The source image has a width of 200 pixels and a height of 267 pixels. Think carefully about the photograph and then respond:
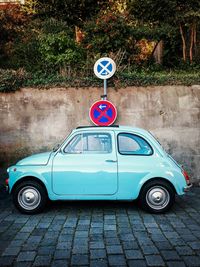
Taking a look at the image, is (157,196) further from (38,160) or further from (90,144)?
(38,160)

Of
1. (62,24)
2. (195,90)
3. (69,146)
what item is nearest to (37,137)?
(69,146)

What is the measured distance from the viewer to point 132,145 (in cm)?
731

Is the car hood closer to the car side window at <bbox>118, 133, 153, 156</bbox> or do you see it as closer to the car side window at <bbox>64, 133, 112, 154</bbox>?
the car side window at <bbox>64, 133, 112, 154</bbox>

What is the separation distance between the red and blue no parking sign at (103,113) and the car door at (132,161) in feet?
7.52

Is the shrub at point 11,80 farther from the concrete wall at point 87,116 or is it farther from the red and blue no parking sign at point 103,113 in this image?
the red and blue no parking sign at point 103,113

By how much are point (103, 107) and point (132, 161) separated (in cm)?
282

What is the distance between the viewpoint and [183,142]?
1023 cm

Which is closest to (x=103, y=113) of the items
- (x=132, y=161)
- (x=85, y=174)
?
(x=132, y=161)

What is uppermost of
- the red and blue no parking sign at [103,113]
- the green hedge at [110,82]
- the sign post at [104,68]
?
the sign post at [104,68]

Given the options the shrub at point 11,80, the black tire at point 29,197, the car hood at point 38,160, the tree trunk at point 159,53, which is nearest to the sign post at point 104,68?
the shrub at point 11,80

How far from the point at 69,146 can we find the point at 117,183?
120 cm

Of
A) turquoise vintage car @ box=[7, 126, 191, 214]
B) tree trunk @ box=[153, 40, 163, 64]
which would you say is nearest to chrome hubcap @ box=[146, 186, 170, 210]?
turquoise vintage car @ box=[7, 126, 191, 214]

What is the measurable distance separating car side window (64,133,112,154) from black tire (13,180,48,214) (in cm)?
93

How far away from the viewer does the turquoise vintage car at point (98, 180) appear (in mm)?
7012
